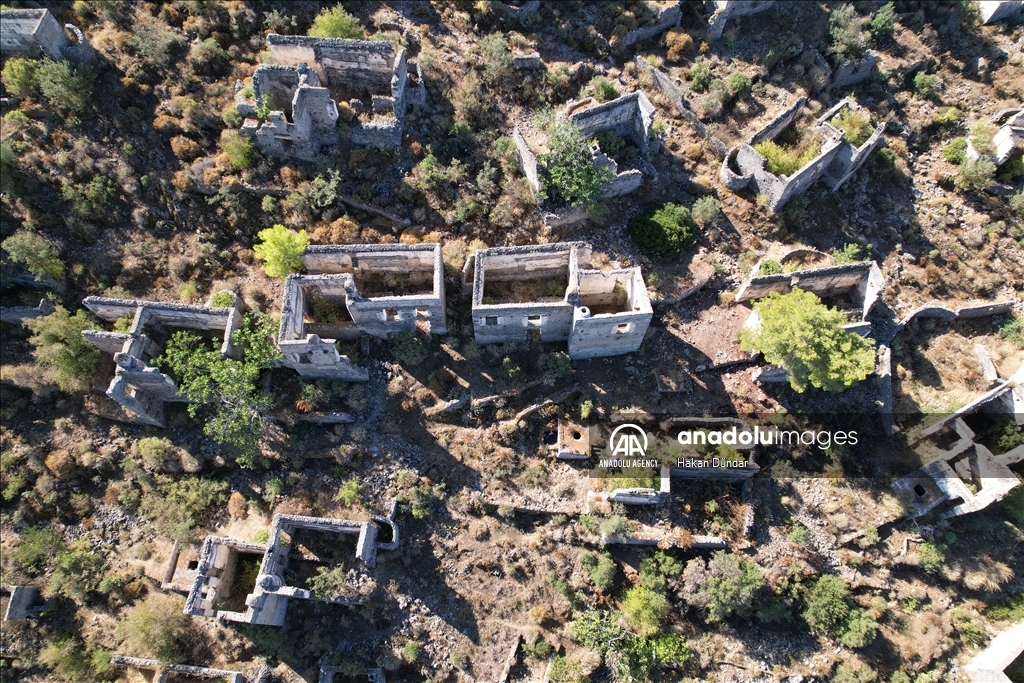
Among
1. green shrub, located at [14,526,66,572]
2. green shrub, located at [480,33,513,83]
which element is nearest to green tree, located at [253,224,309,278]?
green shrub, located at [480,33,513,83]

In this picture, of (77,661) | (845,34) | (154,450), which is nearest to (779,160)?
(845,34)

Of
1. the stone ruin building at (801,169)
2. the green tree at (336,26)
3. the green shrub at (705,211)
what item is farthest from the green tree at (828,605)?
the green tree at (336,26)

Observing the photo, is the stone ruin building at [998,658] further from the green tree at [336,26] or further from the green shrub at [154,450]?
the green tree at [336,26]

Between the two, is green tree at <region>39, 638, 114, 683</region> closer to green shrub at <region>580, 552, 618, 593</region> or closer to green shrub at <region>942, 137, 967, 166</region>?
green shrub at <region>580, 552, 618, 593</region>

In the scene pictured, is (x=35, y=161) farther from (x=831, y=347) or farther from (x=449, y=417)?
(x=831, y=347)

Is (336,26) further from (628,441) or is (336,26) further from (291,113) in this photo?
(628,441)
